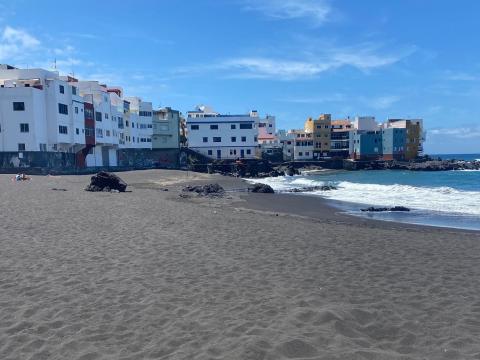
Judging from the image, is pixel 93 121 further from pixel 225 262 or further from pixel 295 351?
pixel 295 351

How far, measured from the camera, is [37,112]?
158ft

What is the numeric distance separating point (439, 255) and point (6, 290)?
898 centimetres

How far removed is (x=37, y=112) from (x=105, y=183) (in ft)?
91.3

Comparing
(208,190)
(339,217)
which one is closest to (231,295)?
(339,217)

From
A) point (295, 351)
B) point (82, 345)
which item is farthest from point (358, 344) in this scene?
point (82, 345)

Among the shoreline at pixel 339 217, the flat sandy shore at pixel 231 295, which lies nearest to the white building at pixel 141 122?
the shoreline at pixel 339 217

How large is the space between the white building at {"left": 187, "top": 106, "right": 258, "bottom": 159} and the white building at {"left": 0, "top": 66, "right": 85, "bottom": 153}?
31.1 metres

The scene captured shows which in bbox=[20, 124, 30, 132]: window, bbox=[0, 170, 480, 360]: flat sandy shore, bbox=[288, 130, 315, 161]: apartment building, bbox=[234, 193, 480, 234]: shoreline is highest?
bbox=[20, 124, 30, 132]: window

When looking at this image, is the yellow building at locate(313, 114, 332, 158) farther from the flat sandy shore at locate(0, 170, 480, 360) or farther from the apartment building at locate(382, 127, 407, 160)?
the flat sandy shore at locate(0, 170, 480, 360)

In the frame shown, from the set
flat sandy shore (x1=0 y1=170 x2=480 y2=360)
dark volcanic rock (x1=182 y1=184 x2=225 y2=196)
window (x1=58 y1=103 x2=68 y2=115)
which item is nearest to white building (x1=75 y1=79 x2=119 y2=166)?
window (x1=58 y1=103 x2=68 y2=115)

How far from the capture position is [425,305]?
5969 mm

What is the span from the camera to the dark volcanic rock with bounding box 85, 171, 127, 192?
85.0 ft

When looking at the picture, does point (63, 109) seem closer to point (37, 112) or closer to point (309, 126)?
point (37, 112)

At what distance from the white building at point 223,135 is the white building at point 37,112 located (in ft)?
102
